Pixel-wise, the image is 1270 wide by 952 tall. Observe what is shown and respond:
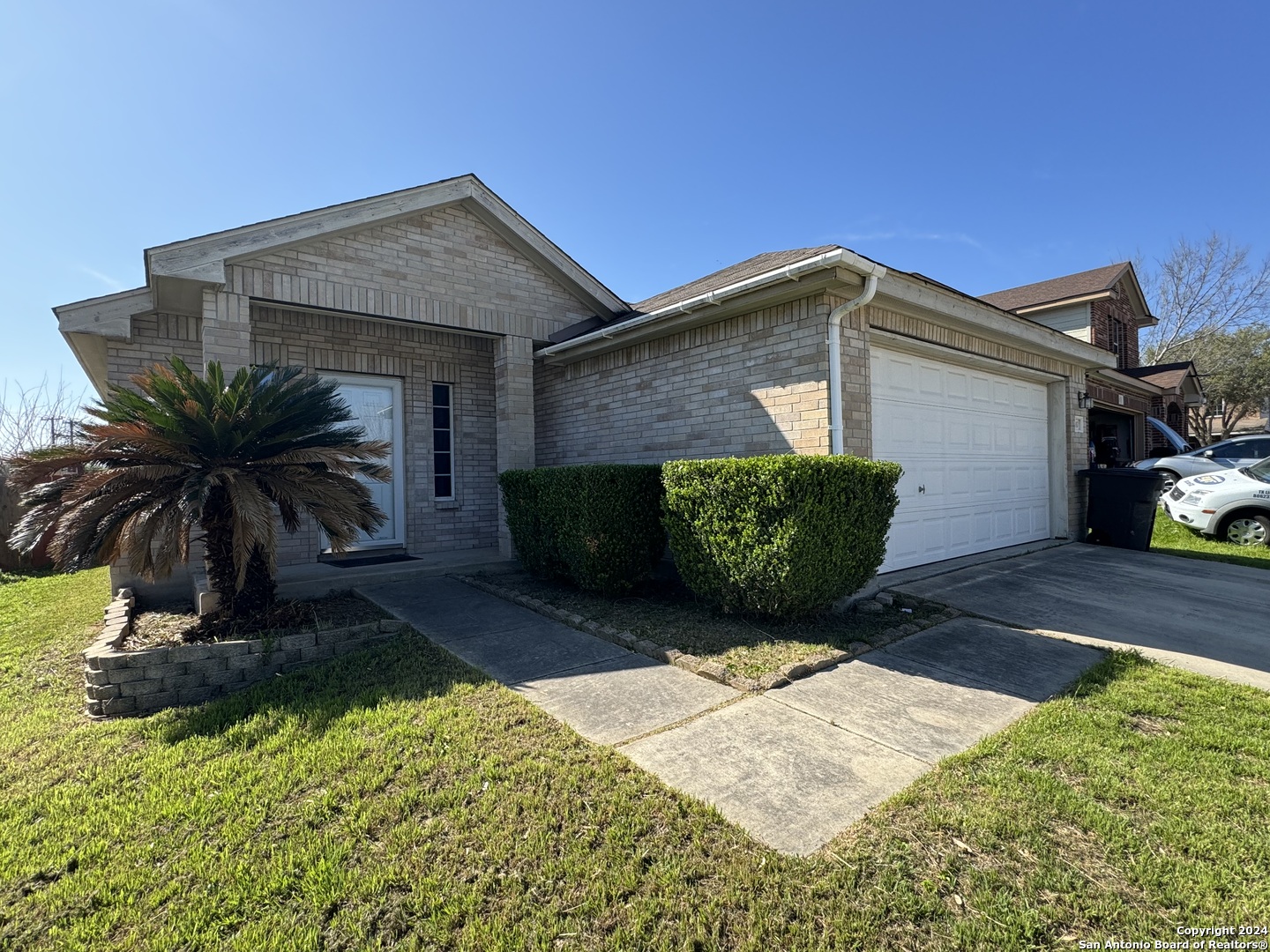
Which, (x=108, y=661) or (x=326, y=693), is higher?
(x=108, y=661)

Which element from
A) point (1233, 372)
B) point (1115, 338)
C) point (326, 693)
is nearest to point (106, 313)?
point (326, 693)

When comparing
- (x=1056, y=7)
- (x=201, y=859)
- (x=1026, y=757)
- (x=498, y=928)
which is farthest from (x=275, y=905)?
(x=1056, y=7)

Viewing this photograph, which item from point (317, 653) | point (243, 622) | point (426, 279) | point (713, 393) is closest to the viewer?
point (317, 653)

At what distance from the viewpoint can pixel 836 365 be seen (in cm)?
573

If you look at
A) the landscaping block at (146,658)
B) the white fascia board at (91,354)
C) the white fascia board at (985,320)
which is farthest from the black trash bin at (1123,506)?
the white fascia board at (91,354)

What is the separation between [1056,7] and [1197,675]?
9023mm

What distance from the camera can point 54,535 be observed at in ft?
14.9

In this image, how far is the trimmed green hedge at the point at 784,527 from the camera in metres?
4.70

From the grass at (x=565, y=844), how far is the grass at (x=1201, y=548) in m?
6.52

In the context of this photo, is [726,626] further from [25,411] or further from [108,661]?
[25,411]

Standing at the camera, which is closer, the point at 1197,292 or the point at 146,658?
the point at 146,658

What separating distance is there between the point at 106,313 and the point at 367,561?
4.06 metres

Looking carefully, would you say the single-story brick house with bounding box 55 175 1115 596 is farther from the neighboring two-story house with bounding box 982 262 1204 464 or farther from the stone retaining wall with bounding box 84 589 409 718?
the neighboring two-story house with bounding box 982 262 1204 464

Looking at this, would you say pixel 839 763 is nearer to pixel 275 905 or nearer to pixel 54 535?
pixel 275 905
